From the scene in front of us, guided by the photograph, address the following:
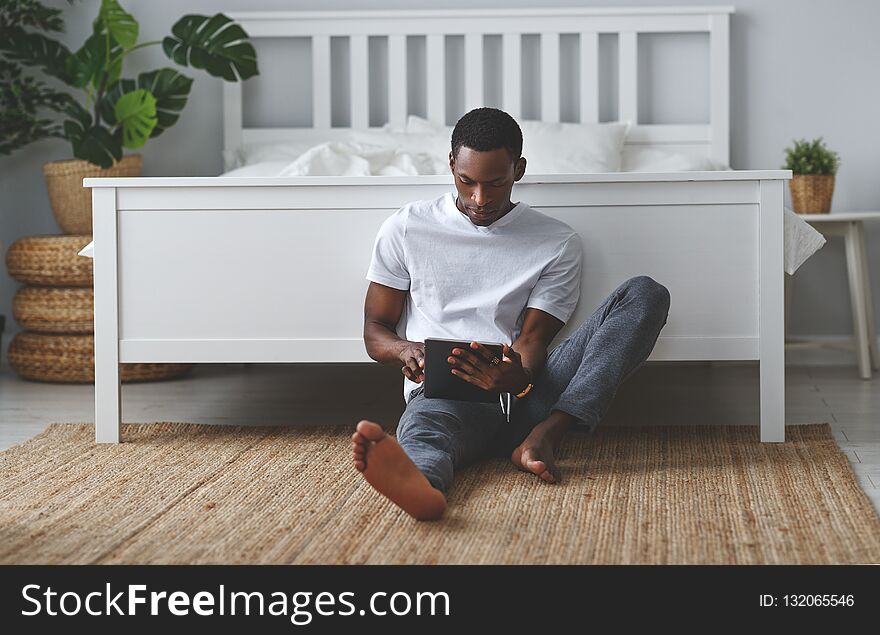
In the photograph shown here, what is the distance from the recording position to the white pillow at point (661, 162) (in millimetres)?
2984

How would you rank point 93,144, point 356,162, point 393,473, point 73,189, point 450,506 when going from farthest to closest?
point 73,189 < point 93,144 < point 356,162 < point 450,506 < point 393,473

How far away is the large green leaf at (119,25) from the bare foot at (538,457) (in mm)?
2066

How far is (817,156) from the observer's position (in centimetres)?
305

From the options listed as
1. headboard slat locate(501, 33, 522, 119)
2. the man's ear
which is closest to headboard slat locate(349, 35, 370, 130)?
headboard slat locate(501, 33, 522, 119)

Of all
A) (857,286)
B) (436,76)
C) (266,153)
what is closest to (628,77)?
(436,76)

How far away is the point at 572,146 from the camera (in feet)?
10.2

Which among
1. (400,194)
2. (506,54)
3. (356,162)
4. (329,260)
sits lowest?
(329,260)

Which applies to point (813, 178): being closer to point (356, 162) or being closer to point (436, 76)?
point (436, 76)

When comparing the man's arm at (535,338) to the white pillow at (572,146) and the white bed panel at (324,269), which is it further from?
the white pillow at (572,146)

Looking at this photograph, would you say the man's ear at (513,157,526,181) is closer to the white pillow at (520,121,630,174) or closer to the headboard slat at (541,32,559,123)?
the white pillow at (520,121,630,174)

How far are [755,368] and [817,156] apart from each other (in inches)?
26.0

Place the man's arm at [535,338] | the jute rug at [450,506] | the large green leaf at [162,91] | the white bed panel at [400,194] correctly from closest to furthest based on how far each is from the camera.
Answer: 1. the jute rug at [450,506]
2. the man's arm at [535,338]
3. the white bed panel at [400,194]
4. the large green leaf at [162,91]

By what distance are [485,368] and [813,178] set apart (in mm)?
1760

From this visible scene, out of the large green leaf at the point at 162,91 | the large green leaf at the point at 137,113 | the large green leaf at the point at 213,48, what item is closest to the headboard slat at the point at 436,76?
the large green leaf at the point at 213,48
